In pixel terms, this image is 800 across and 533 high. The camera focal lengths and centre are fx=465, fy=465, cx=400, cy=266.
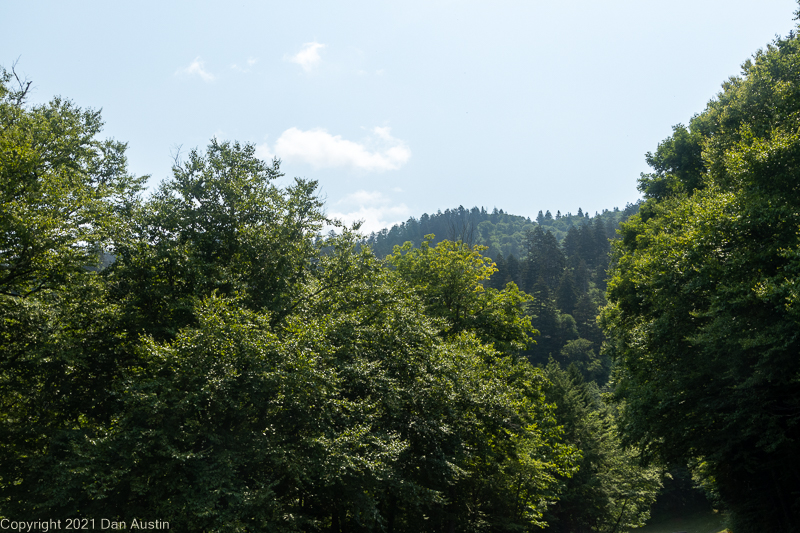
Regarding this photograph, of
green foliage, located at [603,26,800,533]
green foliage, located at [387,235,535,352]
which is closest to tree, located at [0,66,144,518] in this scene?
green foliage, located at [387,235,535,352]

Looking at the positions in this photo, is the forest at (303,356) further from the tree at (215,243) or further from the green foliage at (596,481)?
the green foliage at (596,481)

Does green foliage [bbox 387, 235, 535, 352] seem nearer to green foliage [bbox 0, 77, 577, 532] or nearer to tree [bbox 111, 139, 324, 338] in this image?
green foliage [bbox 0, 77, 577, 532]

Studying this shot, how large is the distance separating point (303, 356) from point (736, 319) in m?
12.9

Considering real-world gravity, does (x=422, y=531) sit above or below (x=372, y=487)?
below

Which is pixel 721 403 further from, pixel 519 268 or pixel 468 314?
pixel 519 268

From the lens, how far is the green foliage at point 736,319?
13625 mm

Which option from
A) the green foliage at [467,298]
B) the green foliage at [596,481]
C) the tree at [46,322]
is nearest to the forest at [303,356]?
the tree at [46,322]

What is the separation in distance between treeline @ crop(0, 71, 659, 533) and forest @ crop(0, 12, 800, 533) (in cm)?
8

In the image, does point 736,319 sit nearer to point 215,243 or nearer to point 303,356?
point 303,356

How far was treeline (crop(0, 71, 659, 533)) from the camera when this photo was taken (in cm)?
1155

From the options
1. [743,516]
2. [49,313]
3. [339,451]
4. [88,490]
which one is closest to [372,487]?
[339,451]

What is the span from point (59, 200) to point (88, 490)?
27.2 feet

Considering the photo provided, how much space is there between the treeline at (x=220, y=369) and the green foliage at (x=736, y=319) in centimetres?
615

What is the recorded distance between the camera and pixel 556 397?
40031 mm
